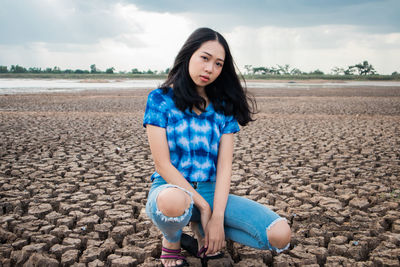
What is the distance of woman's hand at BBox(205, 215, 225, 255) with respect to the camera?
166cm

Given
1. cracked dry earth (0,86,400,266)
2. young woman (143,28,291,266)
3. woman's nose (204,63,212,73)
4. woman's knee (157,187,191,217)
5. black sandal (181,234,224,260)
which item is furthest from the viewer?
cracked dry earth (0,86,400,266)

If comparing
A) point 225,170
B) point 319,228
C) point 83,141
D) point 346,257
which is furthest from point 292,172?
point 83,141

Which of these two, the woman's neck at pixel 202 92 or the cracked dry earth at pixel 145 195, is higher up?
the woman's neck at pixel 202 92

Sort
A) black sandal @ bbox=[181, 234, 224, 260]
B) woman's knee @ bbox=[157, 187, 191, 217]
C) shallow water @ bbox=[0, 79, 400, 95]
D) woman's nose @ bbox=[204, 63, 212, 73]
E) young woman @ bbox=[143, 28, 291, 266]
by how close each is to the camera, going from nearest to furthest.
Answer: woman's knee @ bbox=[157, 187, 191, 217]
young woman @ bbox=[143, 28, 291, 266]
woman's nose @ bbox=[204, 63, 212, 73]
black sandal @ bbox=[181, 234, 224, 260]
shallow water @ bbox=[0, 79, 400, 95]

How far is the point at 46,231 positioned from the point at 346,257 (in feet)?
6.40

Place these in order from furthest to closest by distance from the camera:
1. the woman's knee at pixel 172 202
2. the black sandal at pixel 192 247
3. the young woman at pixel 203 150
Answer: the black sandal at pixel 192 247 → the young woman at pixel 203 150 → the woman's knee at pixel 172 202

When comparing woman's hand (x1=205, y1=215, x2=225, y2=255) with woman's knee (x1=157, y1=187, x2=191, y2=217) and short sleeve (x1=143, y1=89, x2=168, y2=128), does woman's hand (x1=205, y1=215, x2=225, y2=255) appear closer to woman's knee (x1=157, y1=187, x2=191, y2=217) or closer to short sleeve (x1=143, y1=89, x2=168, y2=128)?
woman's knee (x1=157, y1=187, x2=191, y2=217)

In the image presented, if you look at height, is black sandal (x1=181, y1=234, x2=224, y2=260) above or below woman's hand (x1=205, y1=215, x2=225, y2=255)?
below

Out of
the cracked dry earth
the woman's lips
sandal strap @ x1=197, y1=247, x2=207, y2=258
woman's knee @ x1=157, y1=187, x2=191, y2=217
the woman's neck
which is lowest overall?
the cracked dry earth

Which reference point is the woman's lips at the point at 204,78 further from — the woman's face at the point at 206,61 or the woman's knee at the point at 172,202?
the woman's knee at the point at 172,202

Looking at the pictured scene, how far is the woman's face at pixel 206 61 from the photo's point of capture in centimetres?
177

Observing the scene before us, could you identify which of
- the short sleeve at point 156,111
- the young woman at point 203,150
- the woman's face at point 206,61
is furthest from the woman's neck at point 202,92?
the short sleeve at point 156,111

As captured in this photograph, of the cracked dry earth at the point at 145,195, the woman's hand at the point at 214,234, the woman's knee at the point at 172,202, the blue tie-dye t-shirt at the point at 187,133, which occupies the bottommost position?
the cracked dry earth at the point at 145,195

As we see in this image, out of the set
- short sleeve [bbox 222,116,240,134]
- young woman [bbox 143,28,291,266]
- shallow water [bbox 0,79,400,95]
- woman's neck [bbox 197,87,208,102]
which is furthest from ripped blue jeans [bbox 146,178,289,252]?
shallow water [bbox 0,79,400,95]
